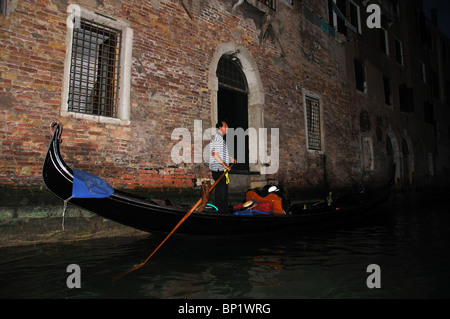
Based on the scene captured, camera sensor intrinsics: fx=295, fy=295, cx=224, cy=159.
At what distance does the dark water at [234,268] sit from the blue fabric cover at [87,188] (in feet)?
2.23

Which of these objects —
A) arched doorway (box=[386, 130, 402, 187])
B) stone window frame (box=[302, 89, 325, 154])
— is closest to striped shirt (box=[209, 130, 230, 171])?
stone window frame (box=[302, 89, 325, 154])

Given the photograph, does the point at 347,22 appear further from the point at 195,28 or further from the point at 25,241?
the point at 25,241

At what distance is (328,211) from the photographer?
5648 millimetres

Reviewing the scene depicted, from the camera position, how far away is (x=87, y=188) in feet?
10.3

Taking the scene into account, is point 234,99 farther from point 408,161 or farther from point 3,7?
point 408,161

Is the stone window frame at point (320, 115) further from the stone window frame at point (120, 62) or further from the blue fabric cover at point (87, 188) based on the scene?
the blue fabric cover at point (87, 188)

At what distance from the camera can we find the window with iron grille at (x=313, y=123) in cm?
866

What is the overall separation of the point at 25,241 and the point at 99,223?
3.01ft

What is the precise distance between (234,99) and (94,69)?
3619 millimetres

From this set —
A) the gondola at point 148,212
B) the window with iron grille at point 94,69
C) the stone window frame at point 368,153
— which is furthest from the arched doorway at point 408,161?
the window with iron grille at point 94,69

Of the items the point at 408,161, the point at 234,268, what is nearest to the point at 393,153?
the point at 408,161

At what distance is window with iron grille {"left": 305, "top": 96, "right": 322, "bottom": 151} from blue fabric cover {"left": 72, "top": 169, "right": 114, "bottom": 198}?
657 centimetres

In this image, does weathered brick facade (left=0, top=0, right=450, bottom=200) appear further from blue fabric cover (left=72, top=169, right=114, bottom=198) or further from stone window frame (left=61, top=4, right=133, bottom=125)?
blue fabric cover (left=72, top=169, right=114, bottom=198)
